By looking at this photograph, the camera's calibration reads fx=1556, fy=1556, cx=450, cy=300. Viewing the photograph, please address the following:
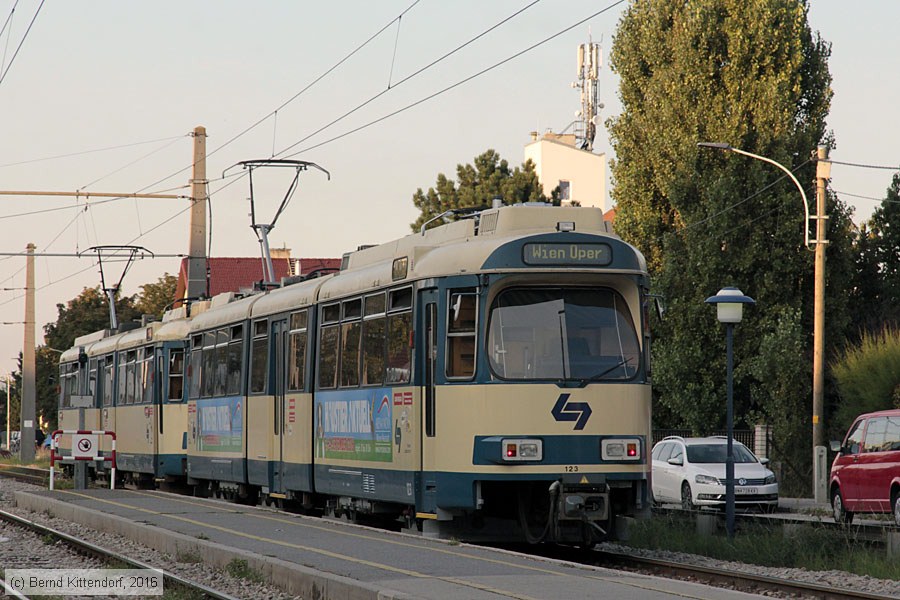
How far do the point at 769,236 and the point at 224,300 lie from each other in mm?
17806

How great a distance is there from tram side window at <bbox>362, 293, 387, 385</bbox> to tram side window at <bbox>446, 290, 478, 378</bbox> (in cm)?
171

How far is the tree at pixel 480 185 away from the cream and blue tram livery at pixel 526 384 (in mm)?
40476

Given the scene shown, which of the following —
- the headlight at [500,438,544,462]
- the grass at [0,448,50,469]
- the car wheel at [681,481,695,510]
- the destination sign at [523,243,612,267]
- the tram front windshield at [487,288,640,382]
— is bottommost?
the grass at [0,448,50,469]

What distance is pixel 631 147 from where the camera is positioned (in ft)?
140

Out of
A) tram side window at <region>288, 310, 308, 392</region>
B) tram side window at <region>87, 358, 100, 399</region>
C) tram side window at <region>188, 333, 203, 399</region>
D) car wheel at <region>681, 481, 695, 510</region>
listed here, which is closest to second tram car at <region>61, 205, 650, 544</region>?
tram side window at <region>288, 310, 308, 392</region>

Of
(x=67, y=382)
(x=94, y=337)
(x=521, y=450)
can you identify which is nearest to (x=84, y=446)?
(x=94, y=337)

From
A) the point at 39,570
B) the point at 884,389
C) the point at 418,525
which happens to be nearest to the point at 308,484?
the point at 418,525

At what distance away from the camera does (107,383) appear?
120 feet

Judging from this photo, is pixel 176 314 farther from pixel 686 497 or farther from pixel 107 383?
pixel 686 497

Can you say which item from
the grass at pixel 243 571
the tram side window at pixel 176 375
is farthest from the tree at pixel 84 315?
the grass at pixel 243 571

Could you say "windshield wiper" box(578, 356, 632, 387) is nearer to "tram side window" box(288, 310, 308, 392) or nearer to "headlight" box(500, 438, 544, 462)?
"headlight" box(500, 438, 544, 462)

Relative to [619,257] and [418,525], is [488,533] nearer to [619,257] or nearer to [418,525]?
[418,525]

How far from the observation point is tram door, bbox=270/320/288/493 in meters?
21.5

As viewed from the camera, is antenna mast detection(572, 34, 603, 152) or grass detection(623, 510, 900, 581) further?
antenna mast detection(572, 34, 603, 152)
